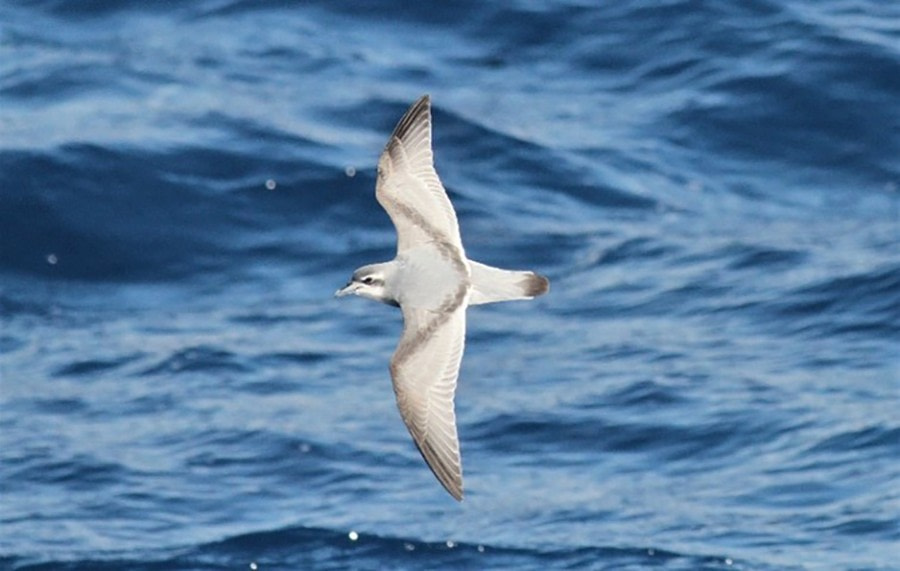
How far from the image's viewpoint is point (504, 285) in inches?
334

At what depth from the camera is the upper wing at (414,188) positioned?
9055 millimetres

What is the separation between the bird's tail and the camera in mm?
8414

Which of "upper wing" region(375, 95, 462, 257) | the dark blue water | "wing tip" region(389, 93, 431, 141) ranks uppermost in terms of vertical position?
"wing tip" region(389, 93, 431, 141)

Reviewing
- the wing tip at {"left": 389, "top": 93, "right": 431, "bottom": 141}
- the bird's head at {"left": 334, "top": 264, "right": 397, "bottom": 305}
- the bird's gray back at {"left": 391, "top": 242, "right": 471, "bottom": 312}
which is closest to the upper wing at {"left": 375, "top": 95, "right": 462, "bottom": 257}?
the wing tip at {"left": 389, "top": 93, "right": 431, "bottom": 141}

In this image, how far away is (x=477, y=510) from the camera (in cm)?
1277

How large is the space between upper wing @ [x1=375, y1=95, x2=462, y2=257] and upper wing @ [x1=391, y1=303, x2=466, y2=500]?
623mm

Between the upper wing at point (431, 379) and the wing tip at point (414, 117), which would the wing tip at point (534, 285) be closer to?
the upper wing at point (431, 379)

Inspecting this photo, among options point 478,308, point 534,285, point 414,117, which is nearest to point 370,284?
point 534,285

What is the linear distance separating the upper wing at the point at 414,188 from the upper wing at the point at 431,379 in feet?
2.04

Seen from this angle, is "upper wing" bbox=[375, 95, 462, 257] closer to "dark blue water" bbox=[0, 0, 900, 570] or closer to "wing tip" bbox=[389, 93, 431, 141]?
"wing tip" bbox=[389, 93, 431, 141]

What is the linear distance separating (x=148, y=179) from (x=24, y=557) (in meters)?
4.70

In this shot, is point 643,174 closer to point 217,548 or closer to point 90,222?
point 90,222

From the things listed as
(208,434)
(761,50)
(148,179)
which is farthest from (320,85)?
(208,434)

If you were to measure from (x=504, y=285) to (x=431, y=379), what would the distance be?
0.53m
